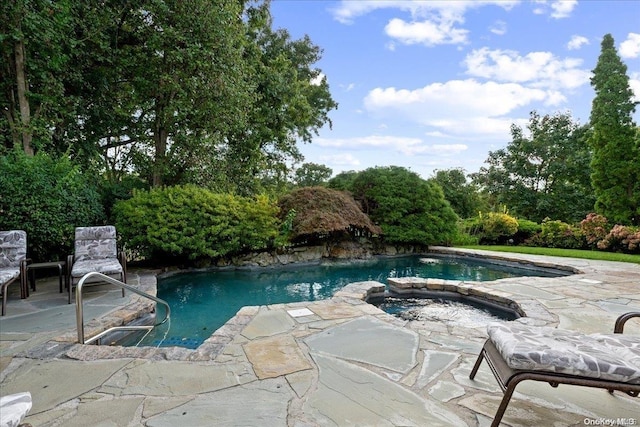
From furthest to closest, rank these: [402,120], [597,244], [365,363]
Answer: [402,120] < [597,244] < [365,363]

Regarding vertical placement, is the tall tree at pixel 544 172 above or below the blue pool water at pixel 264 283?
above

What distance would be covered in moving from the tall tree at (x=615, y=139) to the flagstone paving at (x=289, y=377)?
8.83 m

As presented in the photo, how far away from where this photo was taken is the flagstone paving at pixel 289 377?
195cm

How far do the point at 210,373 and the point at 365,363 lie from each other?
3.93 feet

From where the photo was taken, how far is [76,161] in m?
7.80

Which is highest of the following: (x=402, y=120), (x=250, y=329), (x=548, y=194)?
(x=402, y=120)

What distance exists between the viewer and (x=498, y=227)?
13484mm

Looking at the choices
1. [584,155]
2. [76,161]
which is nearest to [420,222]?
[584,155]

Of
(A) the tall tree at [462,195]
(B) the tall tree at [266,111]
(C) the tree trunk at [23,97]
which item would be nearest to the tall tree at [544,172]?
(A) the tall tree at [462,195]

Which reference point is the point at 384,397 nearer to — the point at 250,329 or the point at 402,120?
the point at 250,329

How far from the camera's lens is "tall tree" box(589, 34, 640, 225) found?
10.2 metres

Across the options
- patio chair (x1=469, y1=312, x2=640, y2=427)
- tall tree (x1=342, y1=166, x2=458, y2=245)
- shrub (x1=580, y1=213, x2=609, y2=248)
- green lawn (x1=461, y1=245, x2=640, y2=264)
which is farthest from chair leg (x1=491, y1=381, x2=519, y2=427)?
shrub (x1=580, y1=213, x2=609, y2=248)

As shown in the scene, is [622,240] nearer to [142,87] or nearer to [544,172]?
[544,172]

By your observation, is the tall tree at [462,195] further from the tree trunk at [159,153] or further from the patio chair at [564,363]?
the patio chair at [564,363]
